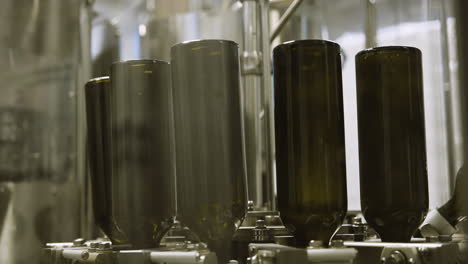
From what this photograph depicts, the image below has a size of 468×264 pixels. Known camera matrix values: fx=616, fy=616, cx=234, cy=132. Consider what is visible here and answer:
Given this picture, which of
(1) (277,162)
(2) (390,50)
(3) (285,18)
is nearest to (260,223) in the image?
(1) (277,162)

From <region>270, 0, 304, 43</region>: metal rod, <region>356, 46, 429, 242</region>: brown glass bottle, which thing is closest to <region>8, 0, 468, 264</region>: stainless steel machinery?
<region>356, 46, 429, 242</region>: brown glass bottle

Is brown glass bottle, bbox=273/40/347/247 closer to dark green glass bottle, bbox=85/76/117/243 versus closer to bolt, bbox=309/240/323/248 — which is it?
bolt, bbox=309/240/323/248

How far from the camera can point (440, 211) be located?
0.59 m

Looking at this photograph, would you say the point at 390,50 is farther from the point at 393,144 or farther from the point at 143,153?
the point at 143,153

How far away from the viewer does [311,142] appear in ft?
1.67

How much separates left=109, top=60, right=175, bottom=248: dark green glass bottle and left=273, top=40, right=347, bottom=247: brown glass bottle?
0.12m

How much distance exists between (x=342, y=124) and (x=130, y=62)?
0.21 meters

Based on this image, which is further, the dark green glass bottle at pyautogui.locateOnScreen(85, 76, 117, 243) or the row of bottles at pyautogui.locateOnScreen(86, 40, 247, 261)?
the dark green glass bottle at pyautogui.locateOnScreen(85, 76, 117, 243)

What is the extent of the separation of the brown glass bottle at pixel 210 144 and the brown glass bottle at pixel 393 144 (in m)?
0.11

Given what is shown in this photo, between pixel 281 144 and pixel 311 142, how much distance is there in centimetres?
3

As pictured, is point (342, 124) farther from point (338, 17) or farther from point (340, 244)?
point (338, 17)

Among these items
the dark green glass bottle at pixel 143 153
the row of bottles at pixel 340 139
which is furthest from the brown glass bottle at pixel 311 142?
the dark green glass bottle at pixel 143 153

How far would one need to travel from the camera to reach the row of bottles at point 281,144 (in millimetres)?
514

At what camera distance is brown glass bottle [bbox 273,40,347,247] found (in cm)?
51
